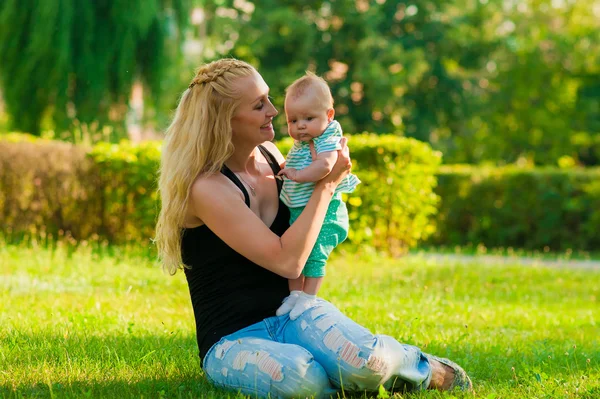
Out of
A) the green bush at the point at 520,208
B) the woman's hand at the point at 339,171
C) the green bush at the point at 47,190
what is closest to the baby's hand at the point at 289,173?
the woman's hand at the point at 339,171

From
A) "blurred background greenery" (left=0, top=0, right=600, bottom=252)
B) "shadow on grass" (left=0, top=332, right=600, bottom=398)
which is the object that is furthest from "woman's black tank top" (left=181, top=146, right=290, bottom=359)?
"blurred background greenery" (left=0, top=0, right=600, bottom=252)

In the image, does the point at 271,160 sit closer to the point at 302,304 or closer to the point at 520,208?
the point at 302,304

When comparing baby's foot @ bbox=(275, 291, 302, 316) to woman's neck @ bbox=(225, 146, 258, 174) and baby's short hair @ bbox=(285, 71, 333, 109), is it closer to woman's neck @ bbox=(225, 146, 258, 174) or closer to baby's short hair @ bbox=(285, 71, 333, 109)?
woman's neck @ bbox=(225, 146, 258, 174)

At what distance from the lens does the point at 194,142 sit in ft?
12.2

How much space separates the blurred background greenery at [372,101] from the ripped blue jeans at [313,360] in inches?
249

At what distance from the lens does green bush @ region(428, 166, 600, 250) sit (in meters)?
13.8

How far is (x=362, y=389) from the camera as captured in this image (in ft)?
11.7

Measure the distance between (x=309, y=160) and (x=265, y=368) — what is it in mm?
1006

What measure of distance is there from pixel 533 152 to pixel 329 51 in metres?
6.62

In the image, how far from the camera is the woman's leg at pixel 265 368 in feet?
11.3

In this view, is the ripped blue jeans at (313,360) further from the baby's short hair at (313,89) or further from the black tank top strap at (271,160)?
the baby's short hair at (313,89)

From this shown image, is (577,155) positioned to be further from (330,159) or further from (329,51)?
(330,159)

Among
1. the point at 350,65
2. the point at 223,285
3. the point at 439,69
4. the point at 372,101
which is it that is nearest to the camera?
the point at 223,285

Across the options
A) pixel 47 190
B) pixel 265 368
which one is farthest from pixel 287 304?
pixel 47 190
